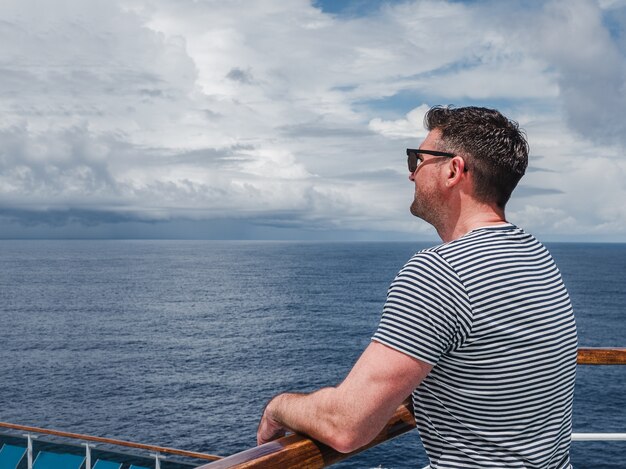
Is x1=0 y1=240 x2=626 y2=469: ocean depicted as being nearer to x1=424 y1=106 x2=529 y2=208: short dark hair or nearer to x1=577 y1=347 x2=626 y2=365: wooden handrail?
x1=577 y1=347 x2=626 y2=365: wooden handrail

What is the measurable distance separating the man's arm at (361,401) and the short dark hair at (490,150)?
64cm

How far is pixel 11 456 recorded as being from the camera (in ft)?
44.8

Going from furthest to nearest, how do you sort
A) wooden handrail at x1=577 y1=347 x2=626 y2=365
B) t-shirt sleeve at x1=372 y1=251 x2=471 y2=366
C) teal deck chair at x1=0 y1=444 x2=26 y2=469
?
teal deck chair at x1=0 y1=444 x2=26 y2=469, wooden handrail at x1=577 y1=347 x2=626 y2=365, t-shirt sleeve at x1=372 y1=251 x2=471 y2=366

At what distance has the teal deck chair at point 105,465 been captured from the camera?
1238cm

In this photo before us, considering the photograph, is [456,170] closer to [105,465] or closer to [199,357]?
[105,465]

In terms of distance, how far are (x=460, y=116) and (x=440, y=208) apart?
0.31m

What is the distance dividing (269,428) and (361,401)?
440 mm

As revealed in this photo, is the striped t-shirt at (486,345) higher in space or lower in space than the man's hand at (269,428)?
higher

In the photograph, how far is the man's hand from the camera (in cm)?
184

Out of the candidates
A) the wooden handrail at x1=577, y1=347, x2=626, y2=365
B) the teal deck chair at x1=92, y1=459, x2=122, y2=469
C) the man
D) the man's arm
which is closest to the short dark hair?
the man

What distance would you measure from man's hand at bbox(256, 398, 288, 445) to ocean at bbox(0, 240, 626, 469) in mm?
29795

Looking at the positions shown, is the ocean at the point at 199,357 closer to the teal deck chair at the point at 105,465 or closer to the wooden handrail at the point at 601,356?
the teal deck chair at the point at 105,465

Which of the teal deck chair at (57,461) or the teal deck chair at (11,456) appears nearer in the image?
the teal deck chair at (57,461)

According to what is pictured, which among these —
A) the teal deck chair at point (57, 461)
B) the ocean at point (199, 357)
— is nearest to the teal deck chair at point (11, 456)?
the teal deck chair at point (57, 461)
